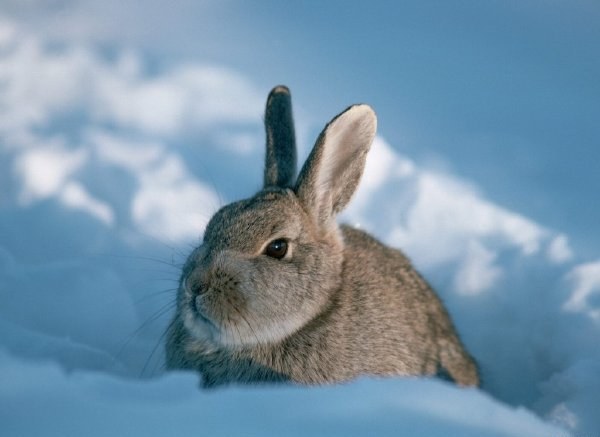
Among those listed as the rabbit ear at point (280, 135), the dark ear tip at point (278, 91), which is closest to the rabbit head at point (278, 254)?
the rabbit ear at point (280, 135)

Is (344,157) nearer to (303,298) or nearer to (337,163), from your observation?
(337,163)

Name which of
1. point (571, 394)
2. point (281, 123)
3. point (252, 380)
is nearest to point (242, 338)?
point (252, 380)

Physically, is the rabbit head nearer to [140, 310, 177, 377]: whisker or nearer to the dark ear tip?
[140, 310, 177, 377]: whisker

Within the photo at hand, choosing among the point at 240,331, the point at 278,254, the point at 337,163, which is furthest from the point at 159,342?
the point at 337,163

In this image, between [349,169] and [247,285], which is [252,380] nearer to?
[247,285]

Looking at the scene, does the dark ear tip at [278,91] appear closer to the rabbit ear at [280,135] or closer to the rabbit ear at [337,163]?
the rabbit ear at [280,135]

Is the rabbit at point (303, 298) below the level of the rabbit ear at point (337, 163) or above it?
below

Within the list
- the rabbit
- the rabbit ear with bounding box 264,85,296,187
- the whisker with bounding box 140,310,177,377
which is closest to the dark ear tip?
the rabbit ear with bounding box 264,85,296,187

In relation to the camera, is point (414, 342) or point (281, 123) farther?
point (281, 123)
